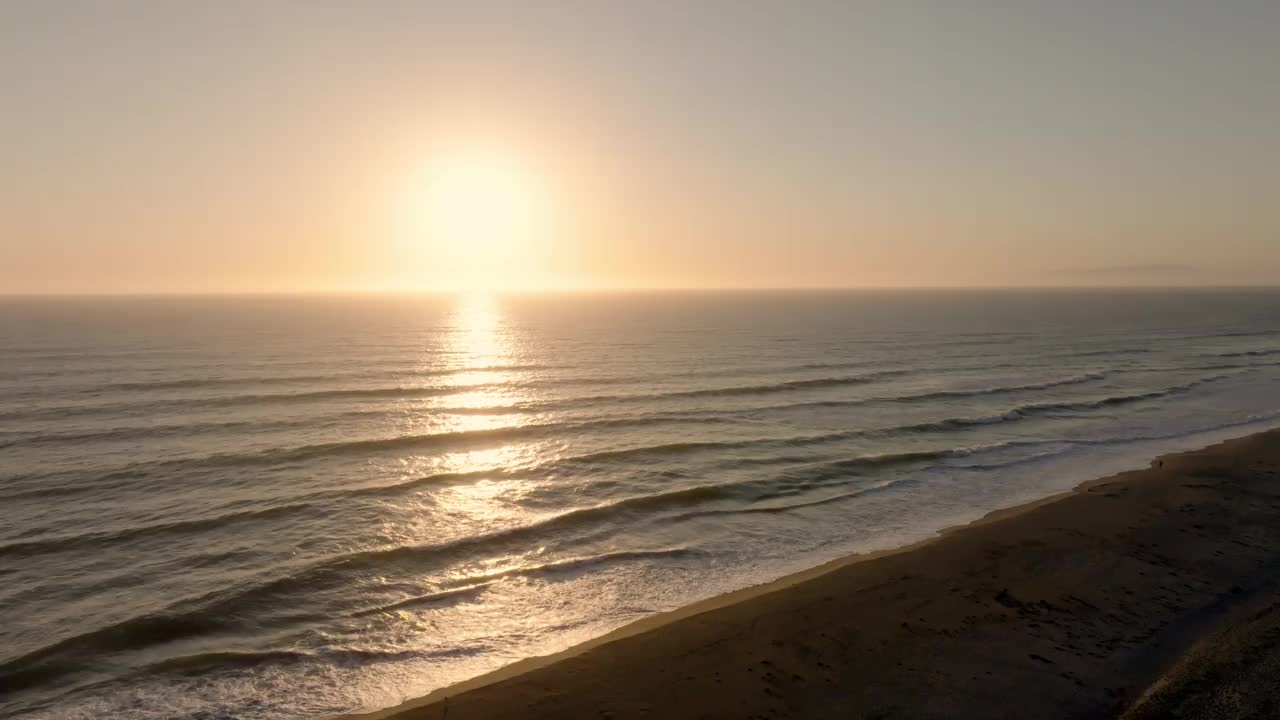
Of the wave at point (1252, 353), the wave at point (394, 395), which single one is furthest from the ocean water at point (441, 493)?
the wave at point (1252, 353)

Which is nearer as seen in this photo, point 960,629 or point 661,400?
point 960,629

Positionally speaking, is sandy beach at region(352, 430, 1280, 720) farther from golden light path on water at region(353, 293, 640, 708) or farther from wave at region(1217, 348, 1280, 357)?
wave at region(1217, 348, 1280, 357)

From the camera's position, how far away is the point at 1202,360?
53969 mm

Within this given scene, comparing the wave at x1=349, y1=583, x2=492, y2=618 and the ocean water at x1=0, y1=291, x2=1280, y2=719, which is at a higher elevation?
the ocean water at x1=0, y1=291, x2=1280, y2=719

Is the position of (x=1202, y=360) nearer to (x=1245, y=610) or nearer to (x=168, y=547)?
(x=1245, y=610)

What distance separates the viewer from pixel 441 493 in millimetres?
21062

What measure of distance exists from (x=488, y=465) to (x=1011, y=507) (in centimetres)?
1726

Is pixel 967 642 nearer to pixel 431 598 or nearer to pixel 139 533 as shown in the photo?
pixel 431 598

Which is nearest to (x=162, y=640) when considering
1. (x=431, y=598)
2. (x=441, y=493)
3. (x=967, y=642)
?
(x=431, y=598)

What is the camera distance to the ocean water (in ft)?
38.5

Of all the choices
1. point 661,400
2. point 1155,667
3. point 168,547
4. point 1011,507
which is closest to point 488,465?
point 168,547

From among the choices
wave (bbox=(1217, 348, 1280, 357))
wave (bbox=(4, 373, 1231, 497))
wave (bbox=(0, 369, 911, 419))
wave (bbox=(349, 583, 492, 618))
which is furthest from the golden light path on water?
wave (bbox=(1217, 348, 1280, 357))

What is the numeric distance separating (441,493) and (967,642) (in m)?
15.7

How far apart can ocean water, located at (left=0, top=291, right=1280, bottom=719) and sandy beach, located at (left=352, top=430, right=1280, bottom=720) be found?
1.58 m
